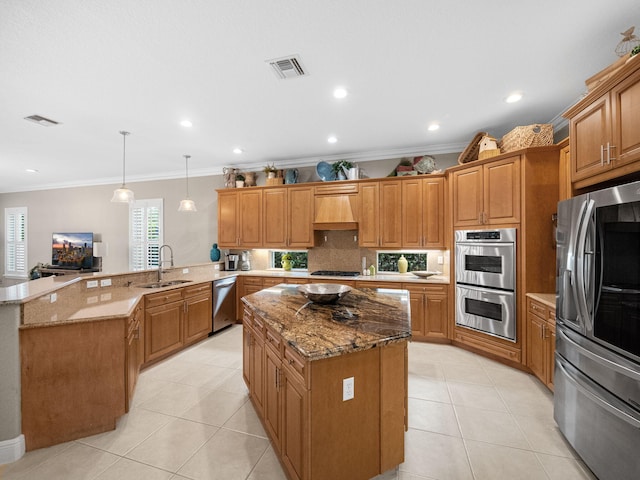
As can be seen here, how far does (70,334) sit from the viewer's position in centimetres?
213

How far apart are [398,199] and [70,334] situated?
13.5 ft

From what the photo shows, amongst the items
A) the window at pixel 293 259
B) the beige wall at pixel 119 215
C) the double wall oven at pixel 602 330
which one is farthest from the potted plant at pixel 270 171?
the double wall oven at pixel 602 330

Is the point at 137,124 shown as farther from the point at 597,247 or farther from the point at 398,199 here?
the point at 597,247

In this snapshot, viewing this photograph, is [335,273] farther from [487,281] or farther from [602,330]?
[602,330]

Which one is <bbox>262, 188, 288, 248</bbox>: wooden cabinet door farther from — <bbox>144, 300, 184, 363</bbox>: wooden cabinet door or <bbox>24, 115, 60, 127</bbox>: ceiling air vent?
<bbox>24, 115, 60, 127</bbox>: ceiling air vent

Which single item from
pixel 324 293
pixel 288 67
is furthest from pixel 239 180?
pixel 324 293

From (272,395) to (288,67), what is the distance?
8.72 ft

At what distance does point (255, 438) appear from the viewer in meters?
2.12

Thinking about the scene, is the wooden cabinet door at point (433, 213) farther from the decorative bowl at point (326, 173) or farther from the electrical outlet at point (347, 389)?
the electrical outlet at point (347, 389)

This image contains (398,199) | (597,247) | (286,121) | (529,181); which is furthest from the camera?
(398,199)

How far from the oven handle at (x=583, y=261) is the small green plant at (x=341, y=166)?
10.9 feet

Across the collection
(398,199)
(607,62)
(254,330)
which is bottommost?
(254,330)

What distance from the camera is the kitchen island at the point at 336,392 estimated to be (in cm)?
143

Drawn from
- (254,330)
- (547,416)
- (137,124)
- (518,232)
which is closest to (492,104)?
(518,232)
